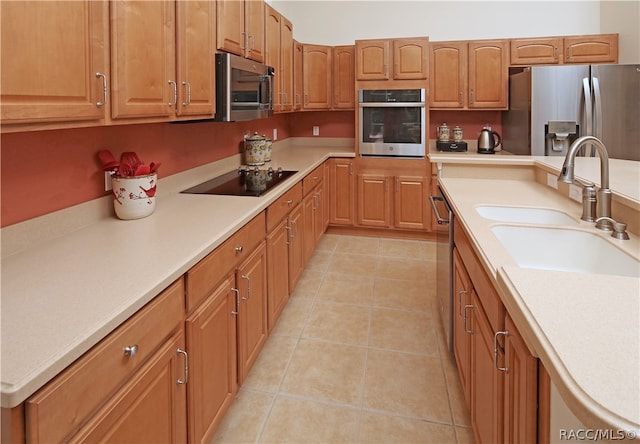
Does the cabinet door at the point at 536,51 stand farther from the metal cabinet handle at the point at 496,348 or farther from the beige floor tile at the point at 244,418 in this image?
the beige floor tile at the point at 244,418

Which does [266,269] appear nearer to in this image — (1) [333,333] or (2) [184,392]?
(1) [333,333]

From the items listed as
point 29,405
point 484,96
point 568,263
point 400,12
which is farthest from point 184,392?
point 400,12

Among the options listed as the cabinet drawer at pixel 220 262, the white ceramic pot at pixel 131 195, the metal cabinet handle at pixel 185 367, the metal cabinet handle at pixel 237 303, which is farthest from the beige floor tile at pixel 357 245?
the metal cabinet handle at pixel 185 367

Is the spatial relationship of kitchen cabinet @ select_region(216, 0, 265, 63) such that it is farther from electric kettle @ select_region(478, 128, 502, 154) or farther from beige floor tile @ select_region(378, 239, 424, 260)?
electric kettle @ select_region(478, 128, 502, 154)

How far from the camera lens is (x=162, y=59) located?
5.91ft

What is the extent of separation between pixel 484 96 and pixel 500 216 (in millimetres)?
2790

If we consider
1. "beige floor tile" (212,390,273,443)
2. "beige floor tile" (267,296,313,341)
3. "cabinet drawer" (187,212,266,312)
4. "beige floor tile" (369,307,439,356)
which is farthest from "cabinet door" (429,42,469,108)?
"beige floor tile" (212,390,273,443)

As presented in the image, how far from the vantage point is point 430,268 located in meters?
3.74

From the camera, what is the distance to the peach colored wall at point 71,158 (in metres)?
1.44

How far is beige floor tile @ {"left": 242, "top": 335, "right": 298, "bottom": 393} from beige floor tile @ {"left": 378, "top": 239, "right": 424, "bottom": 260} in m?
1.87

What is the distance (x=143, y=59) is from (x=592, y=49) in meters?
4.28

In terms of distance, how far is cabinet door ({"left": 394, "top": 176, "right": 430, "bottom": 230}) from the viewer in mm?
4402

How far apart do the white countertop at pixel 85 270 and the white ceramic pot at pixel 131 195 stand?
0.04 meters

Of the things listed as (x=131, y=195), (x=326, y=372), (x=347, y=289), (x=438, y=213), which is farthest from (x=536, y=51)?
(x=131, y=195)
